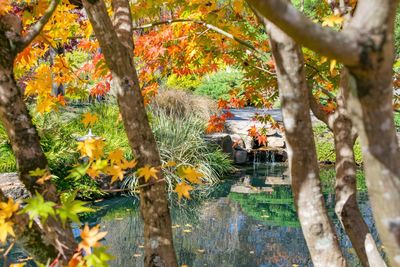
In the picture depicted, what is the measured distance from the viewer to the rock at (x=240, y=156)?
10969 mm

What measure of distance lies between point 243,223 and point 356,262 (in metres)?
1.92

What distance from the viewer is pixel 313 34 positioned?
3.00ft

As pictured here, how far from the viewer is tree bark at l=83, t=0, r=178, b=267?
2344 mm

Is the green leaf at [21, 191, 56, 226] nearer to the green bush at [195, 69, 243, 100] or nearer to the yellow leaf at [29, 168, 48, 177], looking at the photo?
the yellow leaf at [29, 168, 48, 177]

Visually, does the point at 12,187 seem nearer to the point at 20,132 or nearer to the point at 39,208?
the point at 20,132

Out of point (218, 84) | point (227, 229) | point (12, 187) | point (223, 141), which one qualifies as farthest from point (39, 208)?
point (218, 84)

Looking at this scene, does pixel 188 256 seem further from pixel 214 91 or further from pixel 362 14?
pixel 214 91

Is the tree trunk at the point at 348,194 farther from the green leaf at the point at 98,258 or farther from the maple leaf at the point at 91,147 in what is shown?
the green leaf at the point at 98,258

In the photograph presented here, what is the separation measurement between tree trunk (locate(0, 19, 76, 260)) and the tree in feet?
3.88

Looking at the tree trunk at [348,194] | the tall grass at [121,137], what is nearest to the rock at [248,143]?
the tall grass at [121,137]

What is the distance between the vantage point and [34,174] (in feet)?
5.79

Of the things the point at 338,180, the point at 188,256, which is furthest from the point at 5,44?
the point at 188,256

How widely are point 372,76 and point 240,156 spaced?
33.5ft

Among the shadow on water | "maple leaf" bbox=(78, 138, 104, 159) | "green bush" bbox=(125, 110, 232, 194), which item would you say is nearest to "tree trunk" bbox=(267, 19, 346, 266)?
"maple leaf" bbox=(78, 138, 104, 159)
